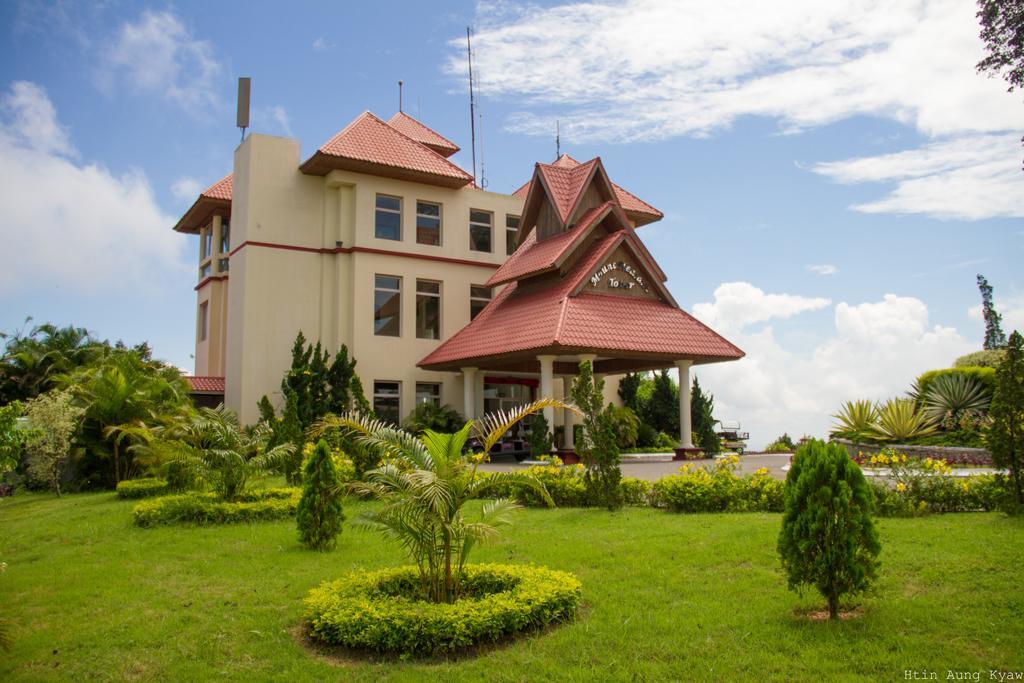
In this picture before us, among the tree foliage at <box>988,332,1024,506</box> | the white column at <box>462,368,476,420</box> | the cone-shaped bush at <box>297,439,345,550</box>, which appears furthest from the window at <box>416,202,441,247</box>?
the tree foliage at <box>988,332,1024,506</box>

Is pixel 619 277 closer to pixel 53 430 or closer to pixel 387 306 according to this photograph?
pixel 387 306

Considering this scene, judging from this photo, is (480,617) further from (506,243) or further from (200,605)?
(506,243)

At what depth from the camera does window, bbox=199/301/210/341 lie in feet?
93.9

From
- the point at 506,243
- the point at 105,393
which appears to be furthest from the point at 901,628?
the point at 506,243

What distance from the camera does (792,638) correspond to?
6254mm

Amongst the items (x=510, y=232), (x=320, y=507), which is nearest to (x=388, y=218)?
(x=510, y=232)

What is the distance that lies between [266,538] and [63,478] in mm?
11112

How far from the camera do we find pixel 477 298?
2689cm

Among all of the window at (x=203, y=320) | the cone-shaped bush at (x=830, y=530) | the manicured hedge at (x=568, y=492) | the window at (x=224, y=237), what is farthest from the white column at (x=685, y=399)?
the window at (x=203, y=320)

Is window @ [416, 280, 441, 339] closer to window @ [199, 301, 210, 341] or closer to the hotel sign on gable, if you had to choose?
the hotel sign on gable

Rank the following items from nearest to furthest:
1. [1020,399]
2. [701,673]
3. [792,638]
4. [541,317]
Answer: [701,673]
[792,638]
[1020,399]
[541,317]

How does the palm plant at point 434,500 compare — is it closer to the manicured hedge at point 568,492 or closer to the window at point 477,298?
the manicured hedge at point 568,492

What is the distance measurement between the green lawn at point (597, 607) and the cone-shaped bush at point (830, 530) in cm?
39

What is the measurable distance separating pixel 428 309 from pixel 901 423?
14501 millimetres
